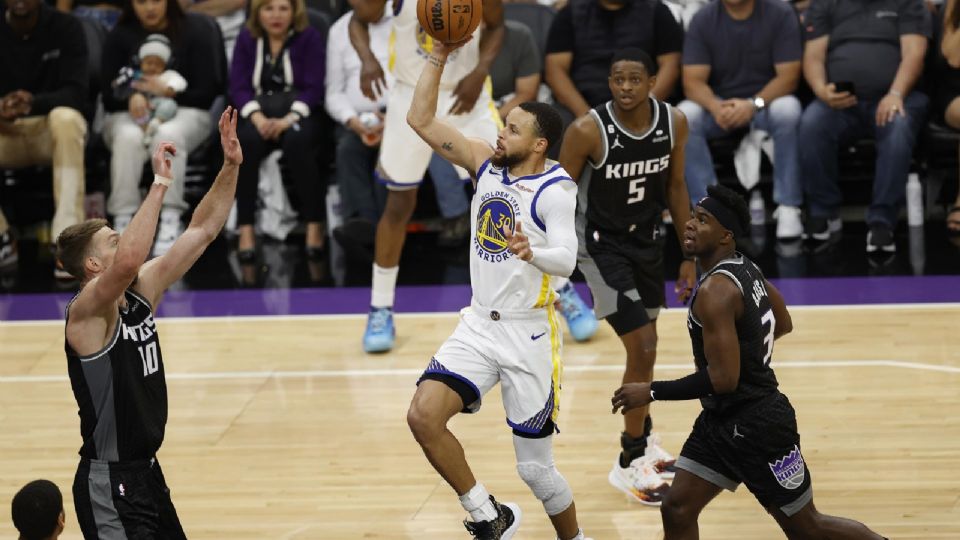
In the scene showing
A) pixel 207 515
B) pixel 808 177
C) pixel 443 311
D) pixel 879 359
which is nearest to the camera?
pixel 207 515

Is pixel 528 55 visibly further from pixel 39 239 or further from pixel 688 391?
pixel 688 391

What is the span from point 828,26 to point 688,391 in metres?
5.88

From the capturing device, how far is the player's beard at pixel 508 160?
18.1ft

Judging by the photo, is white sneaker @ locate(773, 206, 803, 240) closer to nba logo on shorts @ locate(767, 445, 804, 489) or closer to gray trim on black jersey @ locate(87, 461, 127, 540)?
nba logo on shorts @ locate(767, 445, 804, 489)

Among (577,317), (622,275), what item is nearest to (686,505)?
(622,275)

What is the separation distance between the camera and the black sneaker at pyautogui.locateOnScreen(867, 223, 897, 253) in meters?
9.71

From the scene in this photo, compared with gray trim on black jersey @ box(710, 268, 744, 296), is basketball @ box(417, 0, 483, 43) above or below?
above

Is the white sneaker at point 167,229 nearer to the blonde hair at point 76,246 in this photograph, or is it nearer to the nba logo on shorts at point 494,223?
the nba logo on shorts at point 494,223

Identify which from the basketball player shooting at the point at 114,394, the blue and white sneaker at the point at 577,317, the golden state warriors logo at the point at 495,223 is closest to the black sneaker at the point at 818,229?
the blue and white sneaker at the point at 577,317

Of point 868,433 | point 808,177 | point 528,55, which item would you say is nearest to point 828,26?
point 808,177

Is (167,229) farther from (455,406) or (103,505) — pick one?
(103,505)

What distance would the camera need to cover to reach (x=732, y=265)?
5.02 m

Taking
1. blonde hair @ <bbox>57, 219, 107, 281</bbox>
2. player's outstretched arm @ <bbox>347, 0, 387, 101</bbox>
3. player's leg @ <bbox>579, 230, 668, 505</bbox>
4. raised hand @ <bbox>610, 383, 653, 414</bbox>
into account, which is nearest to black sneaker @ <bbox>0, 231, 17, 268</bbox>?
player's outstretched arm @ <bbox>347, 0, 387, 101</bbox>

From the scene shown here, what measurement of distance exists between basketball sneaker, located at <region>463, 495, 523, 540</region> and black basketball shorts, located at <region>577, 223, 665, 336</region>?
1.12 meters
